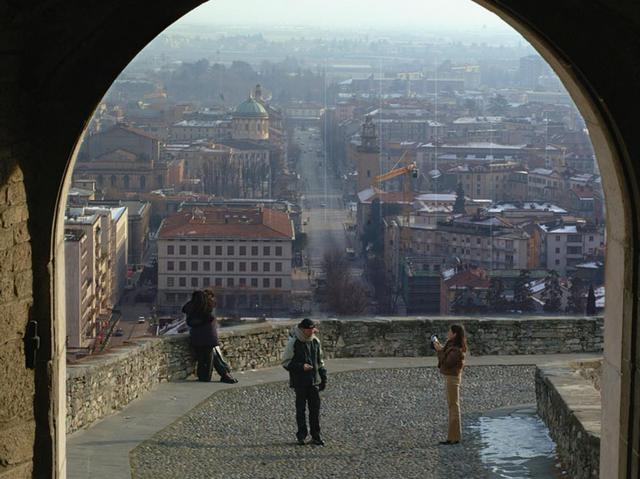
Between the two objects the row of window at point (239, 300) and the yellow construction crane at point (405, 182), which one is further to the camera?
the yellow construction crane at point (405, 182)

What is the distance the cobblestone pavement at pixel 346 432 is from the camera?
279 inches

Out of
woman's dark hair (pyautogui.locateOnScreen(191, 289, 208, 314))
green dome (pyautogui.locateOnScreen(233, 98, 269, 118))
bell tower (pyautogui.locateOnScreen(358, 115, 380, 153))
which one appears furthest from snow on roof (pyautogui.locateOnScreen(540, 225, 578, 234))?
woman's dark hair (pyautogui.locateOnScreen(191, 289, 208, 314))

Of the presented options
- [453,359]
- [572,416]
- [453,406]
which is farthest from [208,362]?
[572,416]

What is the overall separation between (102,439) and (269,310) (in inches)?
1883

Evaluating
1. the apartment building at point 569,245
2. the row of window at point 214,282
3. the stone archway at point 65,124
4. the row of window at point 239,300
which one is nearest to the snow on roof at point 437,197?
the apartment building at point 569,245

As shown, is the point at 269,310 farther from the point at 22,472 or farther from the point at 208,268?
the point at 22,472

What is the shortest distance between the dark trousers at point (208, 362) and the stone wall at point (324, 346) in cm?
8

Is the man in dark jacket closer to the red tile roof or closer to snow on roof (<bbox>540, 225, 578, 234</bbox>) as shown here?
the red tile roof

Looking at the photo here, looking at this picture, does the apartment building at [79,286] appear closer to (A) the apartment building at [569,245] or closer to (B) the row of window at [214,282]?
(B) the row of window at [214,282]

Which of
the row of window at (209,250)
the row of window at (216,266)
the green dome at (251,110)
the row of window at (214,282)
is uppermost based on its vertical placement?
the green dome at (251,110)

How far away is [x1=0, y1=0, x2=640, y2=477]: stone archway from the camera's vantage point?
3.64 metres

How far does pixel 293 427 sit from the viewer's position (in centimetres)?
818

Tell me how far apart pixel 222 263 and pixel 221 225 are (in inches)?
58.0

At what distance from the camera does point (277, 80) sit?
133 meters
